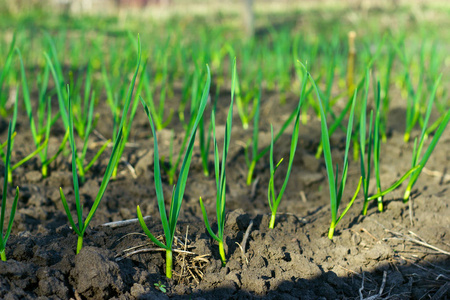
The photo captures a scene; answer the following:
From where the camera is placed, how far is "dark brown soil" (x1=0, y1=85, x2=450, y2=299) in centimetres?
109

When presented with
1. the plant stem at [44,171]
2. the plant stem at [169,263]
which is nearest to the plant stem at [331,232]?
the plant stem at [169,263]

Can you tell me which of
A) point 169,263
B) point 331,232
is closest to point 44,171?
point 169,263

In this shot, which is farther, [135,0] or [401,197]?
[135,0]

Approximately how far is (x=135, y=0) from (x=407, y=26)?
9.96 metres

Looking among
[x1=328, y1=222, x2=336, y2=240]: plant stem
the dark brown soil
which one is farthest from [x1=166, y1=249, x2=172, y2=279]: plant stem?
[x1=328, y1=222, x2=336, y2=240]: plant stem

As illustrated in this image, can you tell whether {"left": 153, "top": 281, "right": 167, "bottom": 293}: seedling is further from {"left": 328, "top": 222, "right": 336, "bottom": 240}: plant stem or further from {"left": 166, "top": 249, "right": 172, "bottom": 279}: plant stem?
{"left": 328, "top": 222, "right": 336, "bottom": 240}: plant stem

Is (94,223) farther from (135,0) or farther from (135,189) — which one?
(135,0)

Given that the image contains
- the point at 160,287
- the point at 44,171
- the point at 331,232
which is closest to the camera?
the point at 160,287

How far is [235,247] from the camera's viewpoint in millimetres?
1302

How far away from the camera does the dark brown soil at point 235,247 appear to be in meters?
1.09

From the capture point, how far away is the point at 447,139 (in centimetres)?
228

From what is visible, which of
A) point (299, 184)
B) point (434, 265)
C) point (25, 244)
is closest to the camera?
point (25, 244)

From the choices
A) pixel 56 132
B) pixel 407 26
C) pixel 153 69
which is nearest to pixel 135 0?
pixel 407 26

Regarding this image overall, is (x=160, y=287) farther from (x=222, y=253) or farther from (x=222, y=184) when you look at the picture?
(x=222, y=184)
